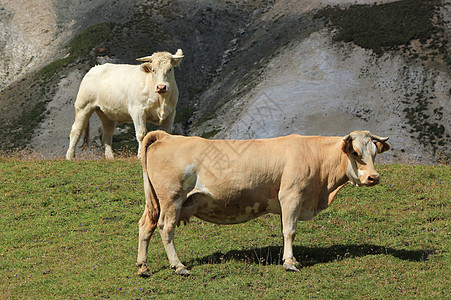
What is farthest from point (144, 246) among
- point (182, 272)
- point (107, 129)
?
point (107, 129)

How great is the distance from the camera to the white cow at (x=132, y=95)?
69.5 ft

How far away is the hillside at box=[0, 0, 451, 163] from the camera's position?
56.1 m

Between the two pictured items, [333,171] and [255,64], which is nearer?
[333,171]

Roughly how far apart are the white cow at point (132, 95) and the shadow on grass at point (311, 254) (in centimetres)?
903

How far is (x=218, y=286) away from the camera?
37.8ft

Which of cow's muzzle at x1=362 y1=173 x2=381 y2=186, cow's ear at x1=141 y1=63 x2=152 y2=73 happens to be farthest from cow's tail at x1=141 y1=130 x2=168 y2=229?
cow's ear at x1=141 y1=63 x2=152 y2=73

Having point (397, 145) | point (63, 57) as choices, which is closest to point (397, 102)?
point (397, 145)

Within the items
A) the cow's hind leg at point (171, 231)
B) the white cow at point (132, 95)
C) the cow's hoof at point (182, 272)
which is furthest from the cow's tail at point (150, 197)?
the white cow at point (132, 95)

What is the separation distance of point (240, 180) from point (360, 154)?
2767 mm

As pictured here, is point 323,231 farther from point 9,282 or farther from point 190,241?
point 9,282

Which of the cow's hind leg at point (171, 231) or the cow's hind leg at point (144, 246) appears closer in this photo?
the cow's hind leg at point (171, 231)

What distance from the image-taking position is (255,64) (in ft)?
234

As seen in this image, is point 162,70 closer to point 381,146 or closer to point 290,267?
point 381,146

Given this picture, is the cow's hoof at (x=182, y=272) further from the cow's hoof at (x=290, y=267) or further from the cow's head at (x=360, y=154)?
the cow's head at (x=360, y=154)
